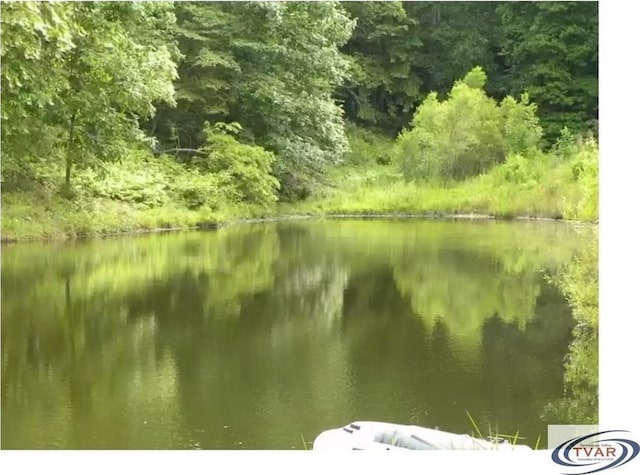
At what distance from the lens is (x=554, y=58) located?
5.96 m

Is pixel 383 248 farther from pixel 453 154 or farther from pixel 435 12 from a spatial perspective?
pixel 435 12

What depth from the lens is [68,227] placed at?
20.3ft

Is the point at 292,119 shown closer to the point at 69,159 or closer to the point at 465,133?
the point at 465,133

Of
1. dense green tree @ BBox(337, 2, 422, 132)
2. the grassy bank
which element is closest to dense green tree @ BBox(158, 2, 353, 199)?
dense green tree @ BBox(337, 2, 422, 132)

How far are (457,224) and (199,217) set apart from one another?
212cm

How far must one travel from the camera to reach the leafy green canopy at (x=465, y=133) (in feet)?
20.0

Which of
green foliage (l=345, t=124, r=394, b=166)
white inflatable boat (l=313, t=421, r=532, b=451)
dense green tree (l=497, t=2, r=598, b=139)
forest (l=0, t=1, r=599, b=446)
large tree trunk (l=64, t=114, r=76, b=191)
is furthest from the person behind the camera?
green foliage (l=345, t=124, r=394, b=166)

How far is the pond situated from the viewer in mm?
3568

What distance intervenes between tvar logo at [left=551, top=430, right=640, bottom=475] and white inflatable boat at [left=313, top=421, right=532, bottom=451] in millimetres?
180

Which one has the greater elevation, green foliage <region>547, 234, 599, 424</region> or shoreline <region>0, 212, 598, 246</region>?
shoreline <region>0, 212, 598, 246</region>

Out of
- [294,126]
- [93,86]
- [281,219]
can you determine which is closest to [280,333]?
[281,219]

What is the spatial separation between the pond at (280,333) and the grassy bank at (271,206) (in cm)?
16

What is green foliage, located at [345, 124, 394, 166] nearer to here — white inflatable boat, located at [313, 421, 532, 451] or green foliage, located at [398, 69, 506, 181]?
green foliage, located at [398, 69, 506, 181]
